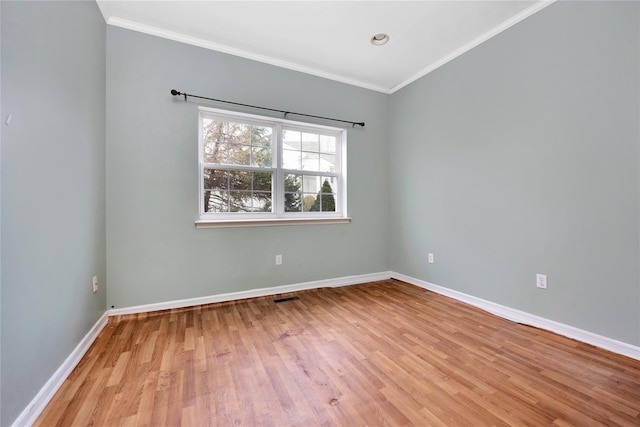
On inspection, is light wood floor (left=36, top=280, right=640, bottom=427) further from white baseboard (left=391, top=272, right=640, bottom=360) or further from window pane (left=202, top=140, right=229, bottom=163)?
window pane (left=202, top=140, right=229, bottom=163)

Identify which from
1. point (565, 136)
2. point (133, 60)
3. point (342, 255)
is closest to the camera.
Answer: point (565, 136)

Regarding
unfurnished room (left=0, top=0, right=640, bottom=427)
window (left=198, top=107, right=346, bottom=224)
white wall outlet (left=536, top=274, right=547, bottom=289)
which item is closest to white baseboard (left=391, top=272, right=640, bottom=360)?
unfurnished room (left=0, top=0, right=640, bottom=427)

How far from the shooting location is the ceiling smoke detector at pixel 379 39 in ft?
8.13

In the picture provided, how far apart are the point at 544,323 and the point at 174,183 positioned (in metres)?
3.40

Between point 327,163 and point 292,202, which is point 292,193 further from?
point 327,163

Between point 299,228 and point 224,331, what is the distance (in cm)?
134

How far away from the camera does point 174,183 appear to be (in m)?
2.46

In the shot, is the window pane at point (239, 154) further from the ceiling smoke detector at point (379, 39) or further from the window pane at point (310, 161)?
the ceiling smoke detector at point (379, 39)

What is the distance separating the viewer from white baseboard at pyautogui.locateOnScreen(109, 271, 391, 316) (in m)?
2.33

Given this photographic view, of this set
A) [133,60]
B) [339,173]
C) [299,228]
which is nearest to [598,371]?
[299,228]

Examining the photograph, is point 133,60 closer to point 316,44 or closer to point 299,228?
point 316,44

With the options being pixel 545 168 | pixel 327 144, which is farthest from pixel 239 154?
pixel 545 168

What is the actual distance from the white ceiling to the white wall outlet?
214 cm

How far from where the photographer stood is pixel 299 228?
304 centimetres
